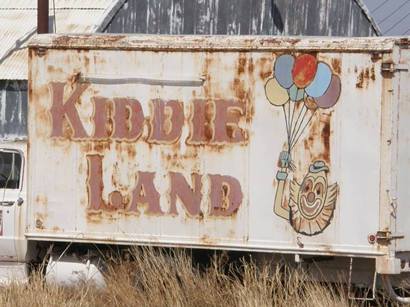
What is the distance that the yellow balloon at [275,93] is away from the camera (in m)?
12.2

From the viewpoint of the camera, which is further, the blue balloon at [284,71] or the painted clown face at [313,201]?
the blue balloon at [284,71]

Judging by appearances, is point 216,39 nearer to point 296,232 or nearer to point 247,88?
point 247,88

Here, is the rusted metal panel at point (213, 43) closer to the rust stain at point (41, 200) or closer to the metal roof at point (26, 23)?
the rust stain at point (41, 200)

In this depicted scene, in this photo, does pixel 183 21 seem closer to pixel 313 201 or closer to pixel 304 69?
pixel 304 69

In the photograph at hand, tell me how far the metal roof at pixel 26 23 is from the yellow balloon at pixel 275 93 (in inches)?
555

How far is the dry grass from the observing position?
39.2 ft

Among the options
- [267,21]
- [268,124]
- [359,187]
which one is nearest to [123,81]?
[268,124]

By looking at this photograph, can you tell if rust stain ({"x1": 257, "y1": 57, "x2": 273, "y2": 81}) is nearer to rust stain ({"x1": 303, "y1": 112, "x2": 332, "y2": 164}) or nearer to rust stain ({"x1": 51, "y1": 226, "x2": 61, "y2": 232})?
rust stain ({"x1": 303, "y1": 112, "x2": 332, "y2": 164})

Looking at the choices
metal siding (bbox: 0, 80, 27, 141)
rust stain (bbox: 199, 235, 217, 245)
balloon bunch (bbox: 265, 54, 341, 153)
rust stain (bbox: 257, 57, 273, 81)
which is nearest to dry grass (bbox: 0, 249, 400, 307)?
rust stain (bbox: 199, 235, 217, 245)

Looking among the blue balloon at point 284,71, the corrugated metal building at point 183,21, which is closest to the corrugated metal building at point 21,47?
the corrugated metal building at point 183,21

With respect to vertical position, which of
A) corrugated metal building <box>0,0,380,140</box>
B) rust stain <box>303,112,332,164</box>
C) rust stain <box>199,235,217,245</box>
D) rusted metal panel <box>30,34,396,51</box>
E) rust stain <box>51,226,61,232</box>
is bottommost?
rust stain <box>199,235,217,245</box>

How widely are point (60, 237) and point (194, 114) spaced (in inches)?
77.5

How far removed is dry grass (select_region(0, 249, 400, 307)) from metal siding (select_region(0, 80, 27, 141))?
47.2 ft

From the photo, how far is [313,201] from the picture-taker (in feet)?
39.5
